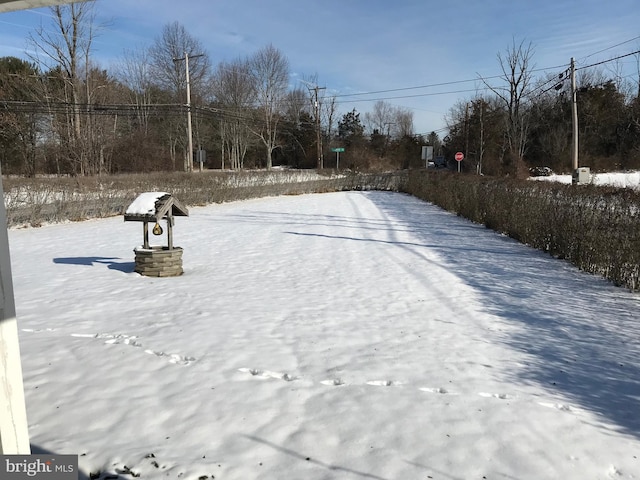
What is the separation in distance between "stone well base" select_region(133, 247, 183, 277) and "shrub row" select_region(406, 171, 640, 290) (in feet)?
23.3

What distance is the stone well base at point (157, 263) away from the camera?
752 centimetres

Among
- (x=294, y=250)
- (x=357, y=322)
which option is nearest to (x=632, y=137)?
(x=294, y=250)

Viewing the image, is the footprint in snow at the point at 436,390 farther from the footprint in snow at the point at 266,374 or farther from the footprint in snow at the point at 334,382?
the footprint in snow at the point at 266,374

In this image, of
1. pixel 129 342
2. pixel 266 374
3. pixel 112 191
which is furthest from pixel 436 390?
pixel 112 191

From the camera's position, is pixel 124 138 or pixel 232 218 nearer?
pixel 232 218

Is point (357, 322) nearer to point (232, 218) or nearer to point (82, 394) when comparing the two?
point (82, 394)

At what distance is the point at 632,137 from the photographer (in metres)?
39.8

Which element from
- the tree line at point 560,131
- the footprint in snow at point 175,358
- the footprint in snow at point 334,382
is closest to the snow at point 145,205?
the footprint in snow at point 175,358

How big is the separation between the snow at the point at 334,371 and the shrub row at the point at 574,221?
40 centimetres

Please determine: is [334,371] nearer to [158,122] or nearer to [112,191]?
[112,191]

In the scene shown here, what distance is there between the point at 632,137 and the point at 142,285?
151 feet

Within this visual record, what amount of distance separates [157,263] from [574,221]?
A: 24.8 feet

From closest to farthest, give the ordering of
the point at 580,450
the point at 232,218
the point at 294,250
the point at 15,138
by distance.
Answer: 1. the point at 580,450
2. the point at 294,250
3. the point at 232,218
4. the point at 15,138

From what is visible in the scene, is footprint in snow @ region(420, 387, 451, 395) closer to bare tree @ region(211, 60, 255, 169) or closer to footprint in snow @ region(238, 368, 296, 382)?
footprint in snow @ region(238, 368, 296, 382)
